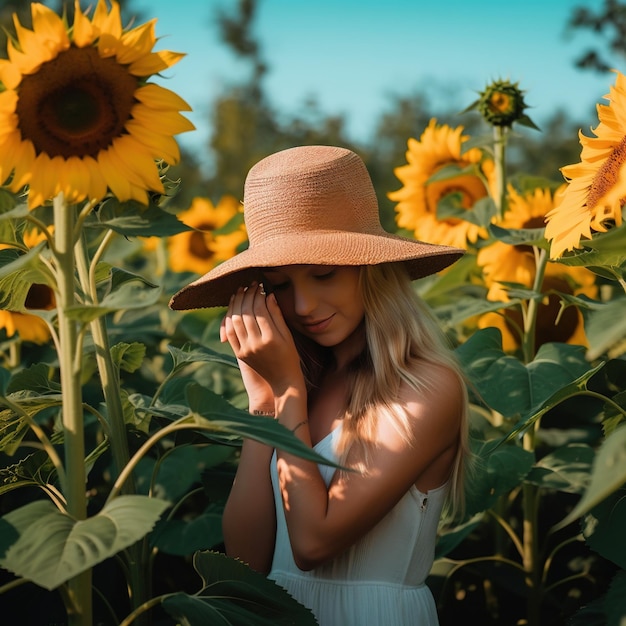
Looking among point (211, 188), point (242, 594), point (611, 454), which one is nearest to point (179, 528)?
point (242, 594)

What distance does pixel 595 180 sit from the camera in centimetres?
178

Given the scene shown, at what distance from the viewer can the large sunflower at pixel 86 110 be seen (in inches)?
50.8

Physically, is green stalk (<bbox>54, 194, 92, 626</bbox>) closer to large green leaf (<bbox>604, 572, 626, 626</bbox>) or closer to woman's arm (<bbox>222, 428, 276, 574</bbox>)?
woman's arm (<bbox>222, 428, 276, 574</bbox>)

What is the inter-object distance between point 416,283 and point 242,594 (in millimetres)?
1960

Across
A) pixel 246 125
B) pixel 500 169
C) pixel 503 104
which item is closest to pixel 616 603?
pixel 500 169

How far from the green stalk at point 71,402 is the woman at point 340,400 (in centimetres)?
40

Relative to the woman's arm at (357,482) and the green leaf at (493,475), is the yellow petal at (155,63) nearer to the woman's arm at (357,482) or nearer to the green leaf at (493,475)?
the woman's arm at (357,482)

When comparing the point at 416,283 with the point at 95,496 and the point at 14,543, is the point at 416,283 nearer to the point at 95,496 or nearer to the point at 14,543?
the point at 95,496

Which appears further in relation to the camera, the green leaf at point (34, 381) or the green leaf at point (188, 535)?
the green leaf at point (188, 535)

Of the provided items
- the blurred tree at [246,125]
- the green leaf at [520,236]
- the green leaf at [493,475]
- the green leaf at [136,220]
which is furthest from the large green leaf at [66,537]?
the blurred tree at [246,125]

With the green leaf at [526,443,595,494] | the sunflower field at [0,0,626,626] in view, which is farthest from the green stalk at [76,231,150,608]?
the green leaf at [526,443,595,494]

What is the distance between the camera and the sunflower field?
4.23 feet

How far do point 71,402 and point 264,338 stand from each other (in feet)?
1.49

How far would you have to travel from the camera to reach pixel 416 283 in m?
3.33
